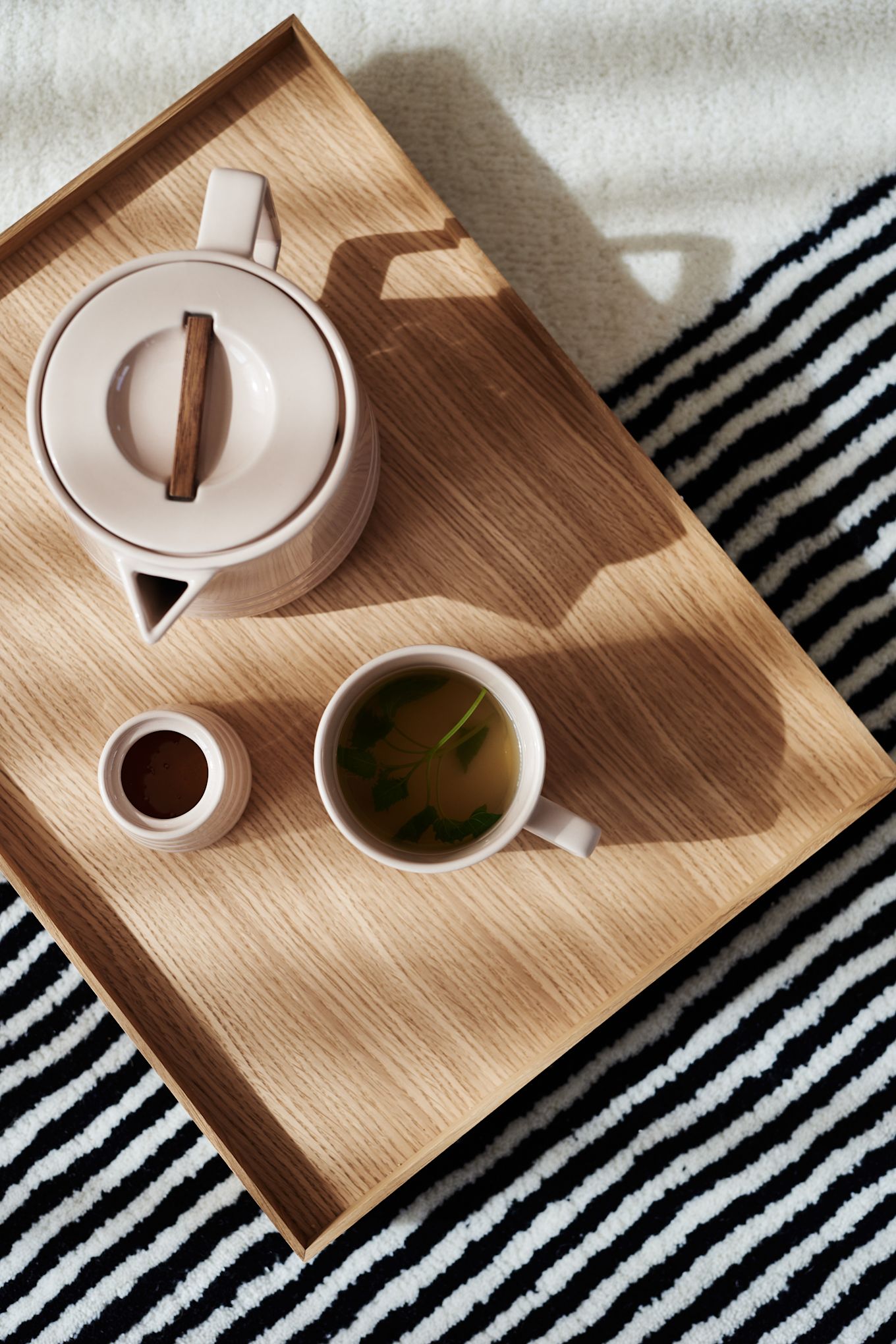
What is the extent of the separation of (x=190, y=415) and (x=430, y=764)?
9.6 inches

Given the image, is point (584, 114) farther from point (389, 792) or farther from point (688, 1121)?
point (688, 1121)

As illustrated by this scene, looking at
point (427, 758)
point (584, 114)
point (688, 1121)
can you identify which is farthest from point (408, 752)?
point (584, 114)

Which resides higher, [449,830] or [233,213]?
[233,213]

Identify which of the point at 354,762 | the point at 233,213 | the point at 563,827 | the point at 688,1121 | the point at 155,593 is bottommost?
the point at 688,1121

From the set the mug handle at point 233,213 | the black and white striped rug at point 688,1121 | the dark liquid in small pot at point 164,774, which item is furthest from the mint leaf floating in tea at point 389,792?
the black and white striped rug at point 688,1121

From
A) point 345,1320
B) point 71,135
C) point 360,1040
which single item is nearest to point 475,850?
point 360,1040

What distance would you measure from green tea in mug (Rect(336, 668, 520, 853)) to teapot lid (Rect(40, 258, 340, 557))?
0.16m

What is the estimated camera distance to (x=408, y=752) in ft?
2.01

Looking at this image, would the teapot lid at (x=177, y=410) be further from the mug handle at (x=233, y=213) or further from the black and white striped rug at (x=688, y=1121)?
the black and white striped rug at (x=688, y=1121)

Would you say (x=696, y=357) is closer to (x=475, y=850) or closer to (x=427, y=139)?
(x=427, y=139)

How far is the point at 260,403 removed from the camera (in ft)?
1.65

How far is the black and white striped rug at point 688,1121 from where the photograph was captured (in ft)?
2.93

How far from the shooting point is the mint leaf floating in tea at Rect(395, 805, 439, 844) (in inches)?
23.8

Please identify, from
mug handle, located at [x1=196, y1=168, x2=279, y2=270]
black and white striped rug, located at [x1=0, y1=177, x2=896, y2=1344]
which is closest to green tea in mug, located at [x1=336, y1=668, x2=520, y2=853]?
mug handle, located at [x1=196, y1=168, x2=279, y2=270]
